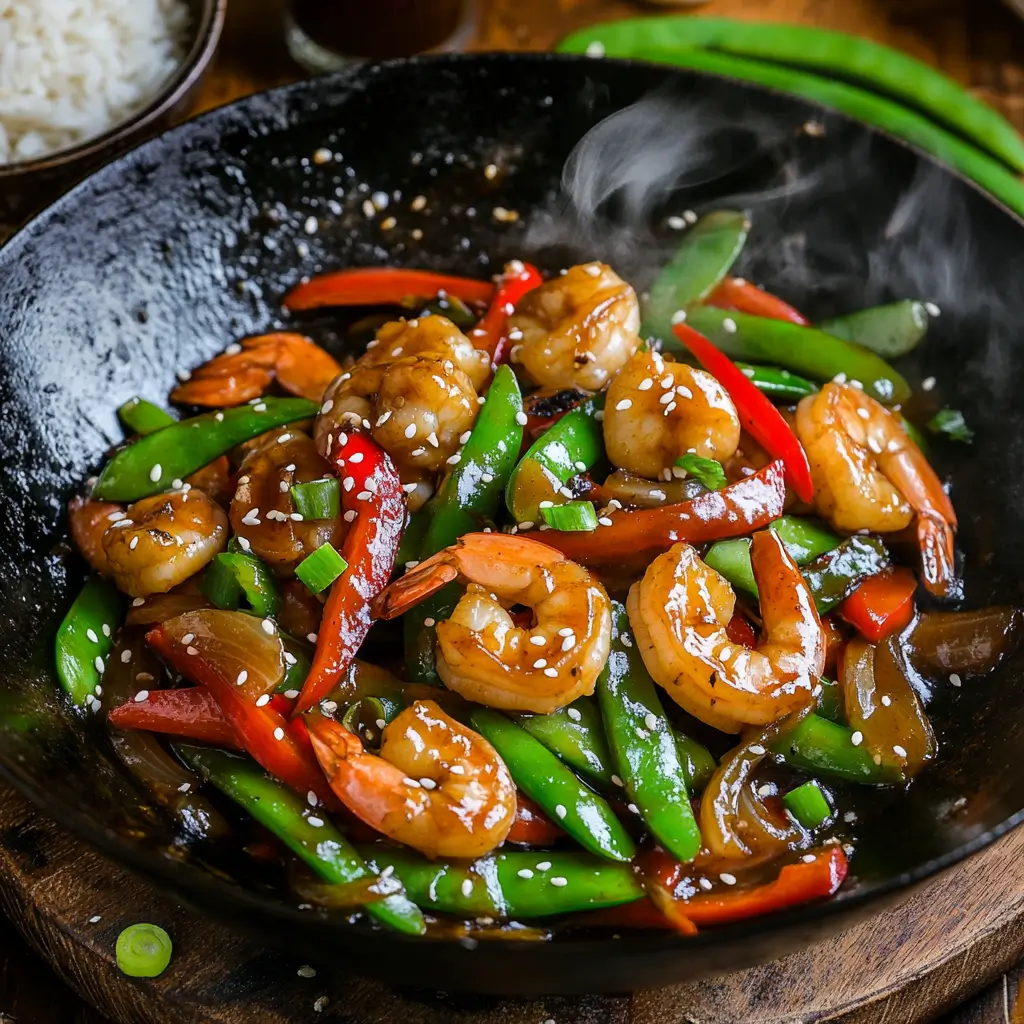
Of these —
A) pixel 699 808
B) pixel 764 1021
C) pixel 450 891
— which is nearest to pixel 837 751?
pixel 699 808

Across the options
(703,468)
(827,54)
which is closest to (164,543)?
(703,468)

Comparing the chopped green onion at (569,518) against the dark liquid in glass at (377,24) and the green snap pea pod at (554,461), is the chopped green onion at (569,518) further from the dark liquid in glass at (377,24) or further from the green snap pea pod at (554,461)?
the dark liquid in glass at (377,24)

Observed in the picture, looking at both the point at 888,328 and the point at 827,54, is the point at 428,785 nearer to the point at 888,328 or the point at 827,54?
the point at 888,328

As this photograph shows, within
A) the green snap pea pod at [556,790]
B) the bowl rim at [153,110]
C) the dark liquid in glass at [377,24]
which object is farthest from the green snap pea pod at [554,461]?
the dark liquid in glass at [377,24]

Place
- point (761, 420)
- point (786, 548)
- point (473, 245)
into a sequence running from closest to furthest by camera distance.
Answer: point (786, 548) < point (761, 420) < point (473, 245)

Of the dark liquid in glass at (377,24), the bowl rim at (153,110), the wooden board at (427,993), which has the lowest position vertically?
the wooden board at (427,993)

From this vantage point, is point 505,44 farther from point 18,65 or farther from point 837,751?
point 837,751
